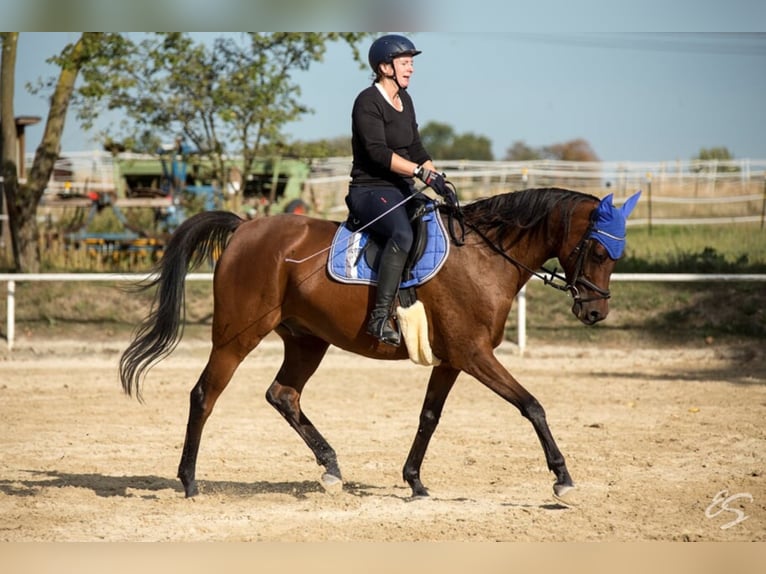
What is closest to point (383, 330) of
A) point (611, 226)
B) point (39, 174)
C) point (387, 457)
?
point (611, 226)

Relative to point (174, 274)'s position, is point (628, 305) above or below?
below

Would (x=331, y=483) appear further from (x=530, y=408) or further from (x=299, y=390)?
(x=530, y=408)

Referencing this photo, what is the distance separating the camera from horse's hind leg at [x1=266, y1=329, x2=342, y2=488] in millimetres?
7273

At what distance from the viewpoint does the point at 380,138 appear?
6629 millimetres

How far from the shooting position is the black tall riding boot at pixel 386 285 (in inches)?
260

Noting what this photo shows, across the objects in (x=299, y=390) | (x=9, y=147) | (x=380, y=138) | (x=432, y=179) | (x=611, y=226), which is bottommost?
(x=299, y=390)

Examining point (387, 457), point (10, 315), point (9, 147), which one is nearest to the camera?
point (387, 457)

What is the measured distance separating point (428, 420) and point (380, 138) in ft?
6.38

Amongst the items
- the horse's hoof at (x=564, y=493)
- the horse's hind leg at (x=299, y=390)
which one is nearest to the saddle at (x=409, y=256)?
the horse's hind leg at (x=299, y=390)

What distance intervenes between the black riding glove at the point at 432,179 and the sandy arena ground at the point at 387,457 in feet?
6.75

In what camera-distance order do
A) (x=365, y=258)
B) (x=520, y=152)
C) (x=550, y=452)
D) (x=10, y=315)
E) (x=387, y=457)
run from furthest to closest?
1. (x=520, y=152)
2. (x=10, y=315)
3. (x=387, y=457)
4. (x=365, y=258)
5. (x=550, y=452)

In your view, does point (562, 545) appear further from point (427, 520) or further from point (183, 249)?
point (183, 249)

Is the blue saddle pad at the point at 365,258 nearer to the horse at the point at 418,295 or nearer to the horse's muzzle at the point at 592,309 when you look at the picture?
the horse at the point at 418,295

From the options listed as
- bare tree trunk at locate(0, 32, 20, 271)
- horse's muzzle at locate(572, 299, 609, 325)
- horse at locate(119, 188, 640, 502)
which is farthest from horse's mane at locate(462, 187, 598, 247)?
bare tree trunk at locate(0, 32, 20, 271)
